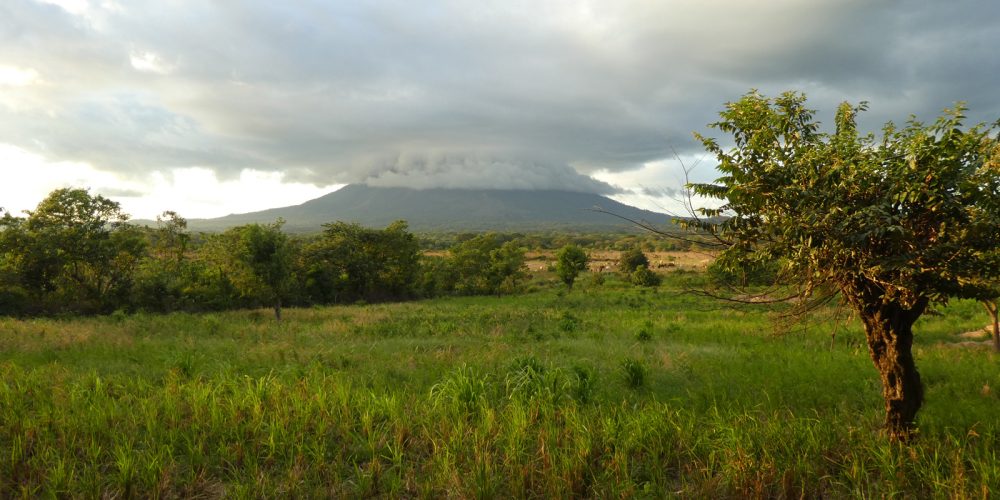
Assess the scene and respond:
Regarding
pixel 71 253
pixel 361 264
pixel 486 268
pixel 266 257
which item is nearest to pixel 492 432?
pixel 266 257

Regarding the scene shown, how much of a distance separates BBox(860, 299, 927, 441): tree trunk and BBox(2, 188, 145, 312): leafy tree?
38180 millimetres

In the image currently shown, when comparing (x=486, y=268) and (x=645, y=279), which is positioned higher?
(x=486, y=268)

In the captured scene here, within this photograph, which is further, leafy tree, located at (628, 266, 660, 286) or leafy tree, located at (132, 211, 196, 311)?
leafy tree, located at (628, 266, 660, 286)

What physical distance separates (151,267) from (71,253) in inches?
184

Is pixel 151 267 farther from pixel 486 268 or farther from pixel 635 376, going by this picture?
pixel 635 376

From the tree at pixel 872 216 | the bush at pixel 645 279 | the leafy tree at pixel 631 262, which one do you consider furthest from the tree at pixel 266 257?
the leafy tree at pixel 631 262

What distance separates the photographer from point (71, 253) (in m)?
27.6

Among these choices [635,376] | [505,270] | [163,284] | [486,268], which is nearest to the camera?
[635,376]

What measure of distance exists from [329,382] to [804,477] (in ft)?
23.7

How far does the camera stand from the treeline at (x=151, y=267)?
24.9m

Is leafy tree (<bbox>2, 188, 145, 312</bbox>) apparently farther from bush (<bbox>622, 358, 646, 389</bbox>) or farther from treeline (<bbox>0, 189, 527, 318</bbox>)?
bush (<bbox>622, 358, 646, 389</bbox>)

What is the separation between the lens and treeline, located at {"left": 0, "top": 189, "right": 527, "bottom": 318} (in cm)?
2486

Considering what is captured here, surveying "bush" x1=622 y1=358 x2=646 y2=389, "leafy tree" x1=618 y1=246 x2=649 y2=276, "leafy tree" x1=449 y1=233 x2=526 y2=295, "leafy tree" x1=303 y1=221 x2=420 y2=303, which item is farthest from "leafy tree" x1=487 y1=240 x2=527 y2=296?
"bush" x1=622 y1=358 x2=646 y2=389

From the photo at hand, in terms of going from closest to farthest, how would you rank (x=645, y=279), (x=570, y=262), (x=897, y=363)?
(x=897, y=363) → (x=570, y=262) → (x=645, y=279)
